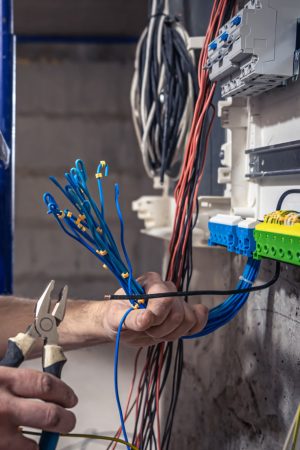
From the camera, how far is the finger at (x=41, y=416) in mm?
535

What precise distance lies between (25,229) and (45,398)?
236 centimetres

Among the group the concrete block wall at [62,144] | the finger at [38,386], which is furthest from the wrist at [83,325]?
the concrete block wall at [62,144]

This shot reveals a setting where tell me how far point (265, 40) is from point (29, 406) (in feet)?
1.79

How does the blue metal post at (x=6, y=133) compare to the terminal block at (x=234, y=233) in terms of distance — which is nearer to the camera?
the terminal block at (x=234, y=233)

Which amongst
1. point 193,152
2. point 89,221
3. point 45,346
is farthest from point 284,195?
point 45,346

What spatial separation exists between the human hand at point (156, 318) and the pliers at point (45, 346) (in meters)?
0.13

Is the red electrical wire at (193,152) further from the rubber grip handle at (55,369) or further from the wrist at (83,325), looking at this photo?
the rubber grip handle at (55,369)

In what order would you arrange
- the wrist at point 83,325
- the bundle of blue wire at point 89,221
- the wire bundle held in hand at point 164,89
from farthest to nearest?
1. the wire bundle held in hand at point 164,89
2. the wrist at point 83,325
3. the bundle of blue wire at point 89,221

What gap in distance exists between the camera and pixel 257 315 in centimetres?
98

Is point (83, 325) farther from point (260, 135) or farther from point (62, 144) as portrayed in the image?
point (62, 144)

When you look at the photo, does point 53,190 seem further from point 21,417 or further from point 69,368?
point 21,417

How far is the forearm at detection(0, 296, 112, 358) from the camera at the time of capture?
3.02 ft

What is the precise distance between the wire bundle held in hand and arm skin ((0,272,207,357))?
0.46 m

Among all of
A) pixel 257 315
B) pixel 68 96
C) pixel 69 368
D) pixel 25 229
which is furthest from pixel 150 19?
pixel 25 229
